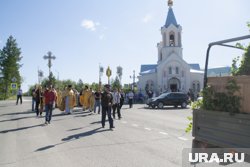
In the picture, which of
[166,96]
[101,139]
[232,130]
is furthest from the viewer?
[166,96]

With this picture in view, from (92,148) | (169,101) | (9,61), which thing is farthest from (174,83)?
(92,148)

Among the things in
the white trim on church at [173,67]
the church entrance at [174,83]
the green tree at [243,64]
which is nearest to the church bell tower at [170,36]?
the white trim on church at [173,67]

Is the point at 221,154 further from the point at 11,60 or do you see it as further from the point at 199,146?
the point at 11,60

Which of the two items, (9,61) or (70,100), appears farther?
(9,61)

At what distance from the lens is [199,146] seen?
427 cm

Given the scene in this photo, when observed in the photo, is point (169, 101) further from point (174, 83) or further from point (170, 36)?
point (170, 36)

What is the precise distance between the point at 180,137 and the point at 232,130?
21.5 ft

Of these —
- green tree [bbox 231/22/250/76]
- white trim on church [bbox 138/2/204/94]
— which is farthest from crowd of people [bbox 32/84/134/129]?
white trim on church [bbox 138/2/204/94]

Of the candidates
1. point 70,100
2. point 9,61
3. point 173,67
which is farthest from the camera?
point 9,61

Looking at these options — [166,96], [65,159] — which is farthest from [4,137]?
[166,96]

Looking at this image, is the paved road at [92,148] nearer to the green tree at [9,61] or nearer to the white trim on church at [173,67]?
the white trim on church at [173,67]

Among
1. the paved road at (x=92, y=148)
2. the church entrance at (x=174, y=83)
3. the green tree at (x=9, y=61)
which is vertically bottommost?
the paved road at (x=92, y=148)

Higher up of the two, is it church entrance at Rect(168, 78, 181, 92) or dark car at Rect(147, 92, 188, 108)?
church entrance at Rect(168, 78, 181, 92)

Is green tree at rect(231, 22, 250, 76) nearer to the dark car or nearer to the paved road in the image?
the paved road
